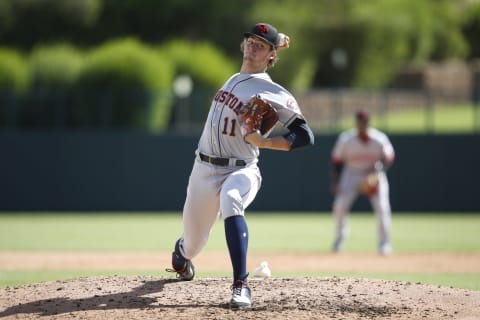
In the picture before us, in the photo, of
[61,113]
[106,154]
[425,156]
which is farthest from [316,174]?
[61,113]

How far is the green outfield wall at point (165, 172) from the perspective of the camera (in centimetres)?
2130

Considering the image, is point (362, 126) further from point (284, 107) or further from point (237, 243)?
point (237, 243)

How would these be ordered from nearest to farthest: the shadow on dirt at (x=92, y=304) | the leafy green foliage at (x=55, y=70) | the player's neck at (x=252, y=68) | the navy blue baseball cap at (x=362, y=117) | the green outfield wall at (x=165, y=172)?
the shadow on dirt at (x=92, y=304), the player's neck at (x=252, y=68), the navy blue baseball cap at (x=362, y=117), the green outfield wall at (x=165, y=172), the leafy green foliage at (x=55, y=70)

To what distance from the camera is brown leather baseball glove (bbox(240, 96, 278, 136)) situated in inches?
254

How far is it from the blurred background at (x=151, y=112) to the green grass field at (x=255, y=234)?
0.63 m

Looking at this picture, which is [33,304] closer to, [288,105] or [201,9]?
[288,105]

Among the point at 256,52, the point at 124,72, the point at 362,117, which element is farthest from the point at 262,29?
the point at 124,72

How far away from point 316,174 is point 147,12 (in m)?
21.5

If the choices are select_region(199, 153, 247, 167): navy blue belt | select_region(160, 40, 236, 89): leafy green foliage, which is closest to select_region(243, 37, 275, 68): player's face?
select_region(199, 153, 247, 167): navy blue belt

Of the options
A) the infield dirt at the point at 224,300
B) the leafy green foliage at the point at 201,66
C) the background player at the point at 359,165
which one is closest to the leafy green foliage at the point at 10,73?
the leafy green foliage at the point at 201,66

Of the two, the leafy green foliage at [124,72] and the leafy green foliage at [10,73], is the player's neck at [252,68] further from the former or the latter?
the leafy green foliage at [10,73]

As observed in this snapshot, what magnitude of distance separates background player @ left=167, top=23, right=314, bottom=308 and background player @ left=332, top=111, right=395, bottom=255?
6513 millimetres

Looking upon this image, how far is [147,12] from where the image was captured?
40.7 meters

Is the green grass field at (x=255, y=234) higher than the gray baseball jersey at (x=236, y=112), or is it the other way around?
the gray baseball jersey at (x=236, y=112)
